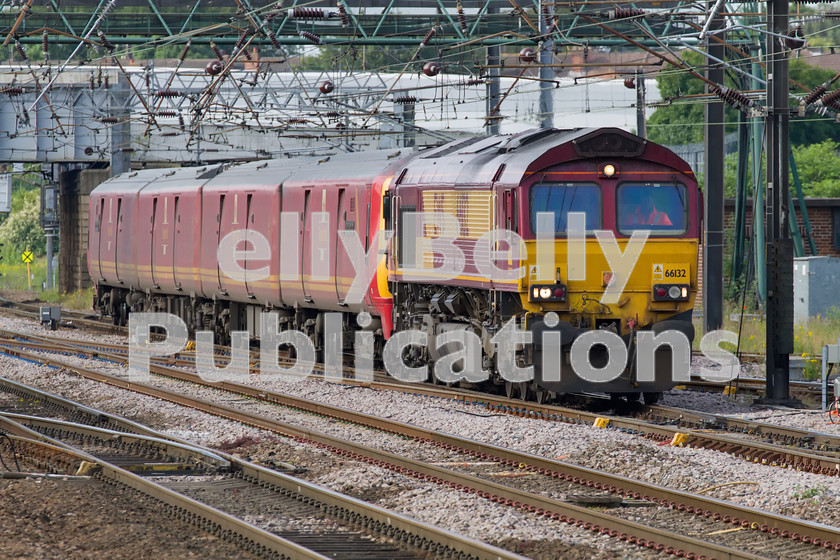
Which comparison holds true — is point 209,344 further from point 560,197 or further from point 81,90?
point 81,90

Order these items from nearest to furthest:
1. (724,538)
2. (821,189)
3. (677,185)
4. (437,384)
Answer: (724,538), (677,185), (437,384), (821,189)

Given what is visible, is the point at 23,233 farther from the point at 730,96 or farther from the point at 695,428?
the point at 695,428

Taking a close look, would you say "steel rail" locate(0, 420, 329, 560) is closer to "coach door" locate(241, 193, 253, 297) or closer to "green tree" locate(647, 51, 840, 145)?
"coach door" locate(241, 193, 253, 297)

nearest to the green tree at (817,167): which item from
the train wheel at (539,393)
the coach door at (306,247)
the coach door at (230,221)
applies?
the coach door at (230,221)

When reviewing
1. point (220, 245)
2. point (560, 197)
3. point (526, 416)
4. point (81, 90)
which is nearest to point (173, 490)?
point (526, 416)

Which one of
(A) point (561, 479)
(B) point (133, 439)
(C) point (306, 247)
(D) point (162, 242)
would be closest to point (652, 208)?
(A) point (561, 479)

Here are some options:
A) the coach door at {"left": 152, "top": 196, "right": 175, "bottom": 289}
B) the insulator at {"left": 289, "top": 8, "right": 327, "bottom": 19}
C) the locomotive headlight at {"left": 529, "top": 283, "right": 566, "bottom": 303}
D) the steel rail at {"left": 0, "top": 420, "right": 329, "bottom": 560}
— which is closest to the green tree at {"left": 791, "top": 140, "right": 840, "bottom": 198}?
the coach door at {"left": 152, "top": 196, "right": 175, "bottom": 289}

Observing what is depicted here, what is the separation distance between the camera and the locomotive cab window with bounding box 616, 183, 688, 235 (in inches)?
581

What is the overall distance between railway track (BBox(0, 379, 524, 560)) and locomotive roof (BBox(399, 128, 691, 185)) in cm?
519

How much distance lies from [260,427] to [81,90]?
2743 cm

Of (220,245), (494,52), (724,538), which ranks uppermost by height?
(494,52)

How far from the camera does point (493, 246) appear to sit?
14781 mm

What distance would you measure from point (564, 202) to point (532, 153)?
0.70m

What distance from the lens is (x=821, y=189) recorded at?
53219mm
